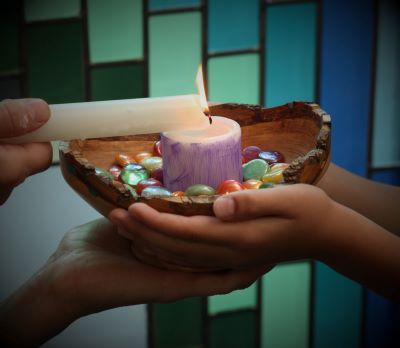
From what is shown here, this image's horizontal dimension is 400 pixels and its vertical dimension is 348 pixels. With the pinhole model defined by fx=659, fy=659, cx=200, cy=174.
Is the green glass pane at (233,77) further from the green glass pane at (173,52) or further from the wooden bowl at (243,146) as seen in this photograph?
the wooden bowl at (243,146)

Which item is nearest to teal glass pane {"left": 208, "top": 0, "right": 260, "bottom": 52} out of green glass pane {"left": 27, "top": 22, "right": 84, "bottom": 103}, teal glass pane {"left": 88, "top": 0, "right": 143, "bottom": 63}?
teal glass pane {"left": 88, "top": 0, "right": 143, "bottom": 63}

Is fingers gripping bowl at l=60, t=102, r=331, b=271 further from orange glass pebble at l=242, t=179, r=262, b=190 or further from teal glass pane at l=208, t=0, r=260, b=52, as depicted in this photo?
teal glass pane at l=208, t=0, r=260, b=52

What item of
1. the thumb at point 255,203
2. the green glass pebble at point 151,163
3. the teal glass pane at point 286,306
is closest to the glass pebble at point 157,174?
the green glass pebble at point 151,163

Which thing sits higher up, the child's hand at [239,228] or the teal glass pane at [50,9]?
the teal glass pane at [50,9]

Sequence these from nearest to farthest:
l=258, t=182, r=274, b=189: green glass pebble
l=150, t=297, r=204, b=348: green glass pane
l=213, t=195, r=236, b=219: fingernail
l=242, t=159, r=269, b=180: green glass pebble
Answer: l=213, t=195, r=236, b=219: fingernail → l=258, t=182, r=274, b=189: green glass pebble → l=242, t=159, r=269, b=180: green glass pebble → l=150, t=297, r=204, b=348: green glass pane

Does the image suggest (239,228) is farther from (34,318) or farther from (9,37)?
(9,37)

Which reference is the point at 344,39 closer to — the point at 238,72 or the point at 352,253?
the point at 238,72
